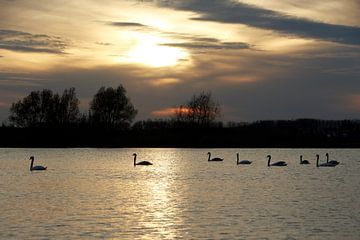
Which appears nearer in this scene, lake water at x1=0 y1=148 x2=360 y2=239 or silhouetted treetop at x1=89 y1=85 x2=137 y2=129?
lake water at x1=0 y1=148 x2=360 y2=239

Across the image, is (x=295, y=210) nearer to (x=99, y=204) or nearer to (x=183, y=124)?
(x=99, y=204)

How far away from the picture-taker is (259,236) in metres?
20.1

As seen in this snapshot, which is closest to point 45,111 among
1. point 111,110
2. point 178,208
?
point 111,110

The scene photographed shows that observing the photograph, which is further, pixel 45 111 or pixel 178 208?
pixel 45 111

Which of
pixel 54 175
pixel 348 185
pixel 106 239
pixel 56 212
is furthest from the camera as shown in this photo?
pixel 54 175

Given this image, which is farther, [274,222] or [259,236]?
[274,222]

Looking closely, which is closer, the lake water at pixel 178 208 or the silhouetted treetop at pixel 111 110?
the lake water at pixel 178 208

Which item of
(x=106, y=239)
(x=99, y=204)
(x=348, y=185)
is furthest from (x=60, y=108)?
(x=106, y=239)

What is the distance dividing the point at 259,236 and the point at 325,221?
451cm

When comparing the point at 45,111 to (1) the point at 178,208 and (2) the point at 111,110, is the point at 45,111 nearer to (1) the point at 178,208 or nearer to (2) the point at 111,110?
(2) the point at 111,110

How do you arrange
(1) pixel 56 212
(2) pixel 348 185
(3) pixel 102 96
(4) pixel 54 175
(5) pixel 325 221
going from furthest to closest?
(3) pixel 102 96 → (4) pixel 54 175 → (2) pixel 348 185 → (1) pixel 56 212 → (5) pixel 325 221

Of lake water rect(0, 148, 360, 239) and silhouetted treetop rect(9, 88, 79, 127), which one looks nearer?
lake water rect(0, 148, 360, 239)

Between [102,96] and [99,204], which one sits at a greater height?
[102,96]

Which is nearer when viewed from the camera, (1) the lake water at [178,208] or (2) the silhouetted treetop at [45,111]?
(1) the lake water at [178,208]
